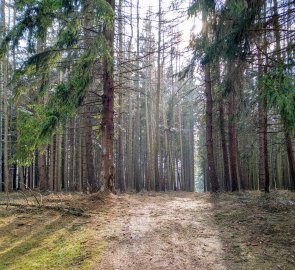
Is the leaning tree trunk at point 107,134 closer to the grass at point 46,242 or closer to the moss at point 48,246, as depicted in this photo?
the grass at point 46,242

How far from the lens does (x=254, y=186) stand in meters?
25.3

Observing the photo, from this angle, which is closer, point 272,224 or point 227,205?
point 272,224

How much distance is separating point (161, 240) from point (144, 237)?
1.19 ft

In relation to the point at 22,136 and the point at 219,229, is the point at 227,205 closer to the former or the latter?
the point at 219,229

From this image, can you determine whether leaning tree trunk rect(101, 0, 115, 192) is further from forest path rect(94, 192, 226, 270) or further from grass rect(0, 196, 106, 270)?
grass rect(0, 196, 106, 270)

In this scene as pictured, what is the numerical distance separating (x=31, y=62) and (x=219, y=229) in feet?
19.8

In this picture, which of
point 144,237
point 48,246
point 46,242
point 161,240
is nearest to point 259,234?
point 161,240

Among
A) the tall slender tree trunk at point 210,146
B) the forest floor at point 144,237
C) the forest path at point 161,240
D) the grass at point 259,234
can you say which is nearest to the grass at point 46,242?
the forest floor at point 144,237

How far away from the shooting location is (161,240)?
17.1ft

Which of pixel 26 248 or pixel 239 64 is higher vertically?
pixel 239 64

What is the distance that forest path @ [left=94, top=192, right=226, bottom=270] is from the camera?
4.27 metres

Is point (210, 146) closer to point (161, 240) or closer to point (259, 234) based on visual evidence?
point (259, 234)

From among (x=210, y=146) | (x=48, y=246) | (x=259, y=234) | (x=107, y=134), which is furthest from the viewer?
(x=210, y=146)

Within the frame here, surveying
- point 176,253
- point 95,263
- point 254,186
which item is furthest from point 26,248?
point 254,186
